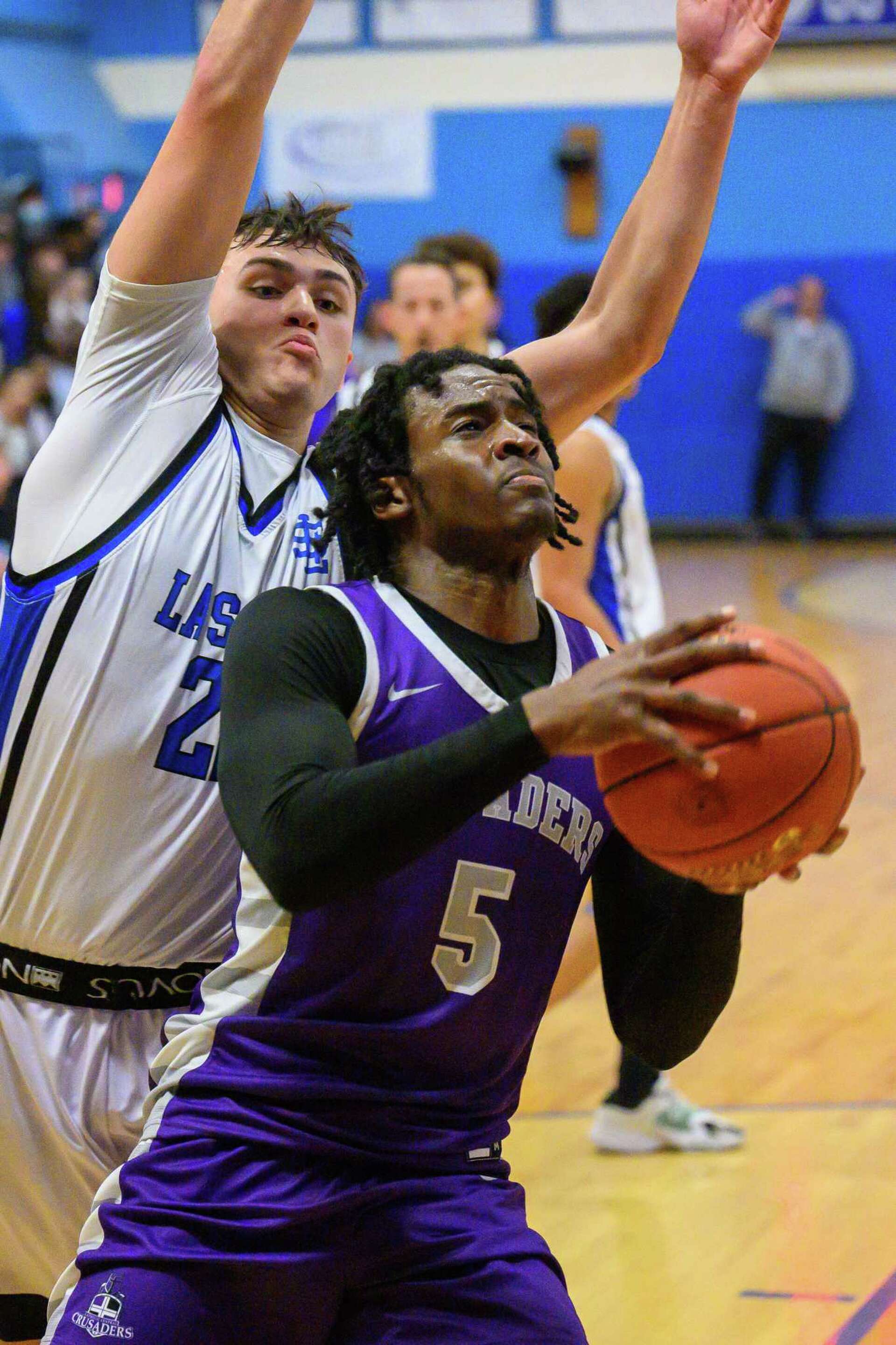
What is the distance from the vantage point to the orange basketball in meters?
2.08

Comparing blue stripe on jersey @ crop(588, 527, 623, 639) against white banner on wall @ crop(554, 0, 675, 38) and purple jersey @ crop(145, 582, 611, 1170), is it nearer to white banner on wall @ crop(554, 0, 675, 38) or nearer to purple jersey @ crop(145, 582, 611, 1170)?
purple jersey @ crop(145, 582, 611, 1170)

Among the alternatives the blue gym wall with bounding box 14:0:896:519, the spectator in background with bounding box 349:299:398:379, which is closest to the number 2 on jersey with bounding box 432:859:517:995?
the spectator in background with bounding box 349:299:398:379

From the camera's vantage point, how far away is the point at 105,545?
2.72 meters

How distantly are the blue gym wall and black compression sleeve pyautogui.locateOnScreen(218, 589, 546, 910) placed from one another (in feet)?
50.6

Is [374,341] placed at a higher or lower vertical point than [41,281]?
higher

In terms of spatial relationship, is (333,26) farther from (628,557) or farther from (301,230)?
(301,230)

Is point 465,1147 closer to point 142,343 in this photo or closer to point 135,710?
point 135,710

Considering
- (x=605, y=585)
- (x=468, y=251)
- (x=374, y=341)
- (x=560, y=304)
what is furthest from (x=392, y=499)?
(x=374, y=341)

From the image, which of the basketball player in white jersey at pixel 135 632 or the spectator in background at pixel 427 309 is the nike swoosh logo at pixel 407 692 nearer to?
the basketball player in white jersey at pixel 135 632

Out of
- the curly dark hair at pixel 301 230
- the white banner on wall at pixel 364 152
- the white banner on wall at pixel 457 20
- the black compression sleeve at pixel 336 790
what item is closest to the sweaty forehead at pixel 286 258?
the curly dark hair at pixel 301 230

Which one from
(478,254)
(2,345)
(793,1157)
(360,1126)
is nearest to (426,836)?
(360,1126)

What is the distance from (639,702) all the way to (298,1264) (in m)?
0.90

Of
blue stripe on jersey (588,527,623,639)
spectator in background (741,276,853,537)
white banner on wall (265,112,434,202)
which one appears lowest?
blue stripe on jersey (588,527,623,639)

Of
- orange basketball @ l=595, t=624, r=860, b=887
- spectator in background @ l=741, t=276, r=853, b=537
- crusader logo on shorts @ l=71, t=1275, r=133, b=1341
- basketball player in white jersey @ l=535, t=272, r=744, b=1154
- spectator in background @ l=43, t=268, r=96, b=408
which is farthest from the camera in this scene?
spectator in background @ l=741, t=276, r=853, b=537
